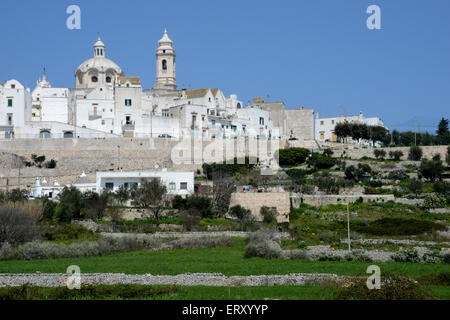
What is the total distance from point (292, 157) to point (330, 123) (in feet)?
71.0

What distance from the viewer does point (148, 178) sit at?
42.5m

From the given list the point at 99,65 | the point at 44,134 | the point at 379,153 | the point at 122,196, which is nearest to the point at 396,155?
the point at 379,153

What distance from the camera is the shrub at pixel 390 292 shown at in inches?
597

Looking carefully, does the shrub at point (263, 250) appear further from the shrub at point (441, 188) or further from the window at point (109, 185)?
the shrub at point (441, 188)

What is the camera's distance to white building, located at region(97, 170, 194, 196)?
42.2 metres

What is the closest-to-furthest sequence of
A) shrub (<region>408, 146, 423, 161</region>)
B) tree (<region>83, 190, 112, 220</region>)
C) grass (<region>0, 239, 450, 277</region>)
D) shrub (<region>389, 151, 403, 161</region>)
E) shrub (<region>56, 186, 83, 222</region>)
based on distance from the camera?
1. grass (<region>0, 239, 450, 277</region>)
2. shrub (<region>56, 186, 83, 222</region>)
3. tree (<region>83, 190, 112, 220</region>)
4. shrub (<region>408, 146, 423, 161</region>)
5. shrub (<region>389, 151, 403, 161</region>)

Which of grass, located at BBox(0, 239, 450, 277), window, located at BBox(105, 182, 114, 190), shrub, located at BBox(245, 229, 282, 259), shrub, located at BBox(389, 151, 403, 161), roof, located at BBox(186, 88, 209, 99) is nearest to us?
grass, located at BBox(0, 239, 450, 277)

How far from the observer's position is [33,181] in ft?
150

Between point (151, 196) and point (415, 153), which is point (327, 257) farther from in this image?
point (415, 153)

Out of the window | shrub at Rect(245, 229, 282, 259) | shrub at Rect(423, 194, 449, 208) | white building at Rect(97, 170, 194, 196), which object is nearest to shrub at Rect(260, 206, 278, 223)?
white building at Rect(97, 170, 194, 196)

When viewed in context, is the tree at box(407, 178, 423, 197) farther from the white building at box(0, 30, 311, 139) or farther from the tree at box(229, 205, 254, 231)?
the white building at box(0, 30, 311, 139)

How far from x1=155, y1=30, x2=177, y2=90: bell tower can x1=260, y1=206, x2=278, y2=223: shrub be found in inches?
1294
